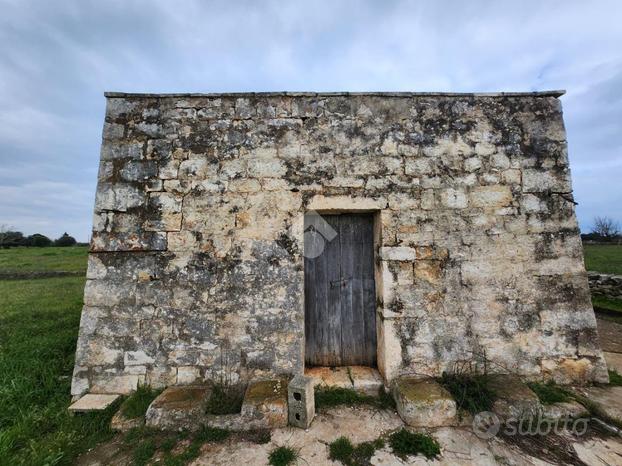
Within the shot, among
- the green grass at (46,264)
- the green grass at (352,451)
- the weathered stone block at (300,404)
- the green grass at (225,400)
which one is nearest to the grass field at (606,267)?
the green grass at (352,451)

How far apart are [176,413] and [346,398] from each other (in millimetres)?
1618

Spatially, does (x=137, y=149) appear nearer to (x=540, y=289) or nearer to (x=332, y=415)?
(x=332, y=415)

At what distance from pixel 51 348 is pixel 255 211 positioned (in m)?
3.57

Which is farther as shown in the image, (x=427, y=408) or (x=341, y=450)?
(x=427, y=408)

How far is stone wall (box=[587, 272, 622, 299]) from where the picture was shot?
7.32 meters

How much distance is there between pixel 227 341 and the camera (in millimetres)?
3184

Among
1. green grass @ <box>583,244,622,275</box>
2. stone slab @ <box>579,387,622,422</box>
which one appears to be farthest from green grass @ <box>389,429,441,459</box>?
green grass @ <box>583,244,622,275</box>

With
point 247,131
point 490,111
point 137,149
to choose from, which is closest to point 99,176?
point 137,149

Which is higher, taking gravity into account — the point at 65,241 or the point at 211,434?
the point at 65,241

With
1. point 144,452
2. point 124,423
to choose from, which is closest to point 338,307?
point 144,452

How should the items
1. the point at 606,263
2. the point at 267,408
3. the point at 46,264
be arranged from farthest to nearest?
the point at 46,264, the point at 606,263, the point at 267,408

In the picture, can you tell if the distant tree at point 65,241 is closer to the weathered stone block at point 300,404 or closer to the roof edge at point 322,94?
the roof edge at point 322,94

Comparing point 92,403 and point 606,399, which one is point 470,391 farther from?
point 92,403

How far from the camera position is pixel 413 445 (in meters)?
2.39
